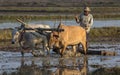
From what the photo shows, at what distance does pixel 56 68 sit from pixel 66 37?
2.80 m

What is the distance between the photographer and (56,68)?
14.9 metres

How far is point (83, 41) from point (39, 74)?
502 cm

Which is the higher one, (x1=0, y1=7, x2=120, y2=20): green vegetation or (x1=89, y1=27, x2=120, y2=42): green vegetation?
(x1=89, y1=27, x2=120, y2=42): green vegetation

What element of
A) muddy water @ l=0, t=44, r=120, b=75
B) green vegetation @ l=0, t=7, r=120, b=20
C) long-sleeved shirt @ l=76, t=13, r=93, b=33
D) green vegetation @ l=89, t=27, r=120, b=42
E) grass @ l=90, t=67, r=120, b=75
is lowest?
green vegetation @ l=0, t=7, r=120, b=20

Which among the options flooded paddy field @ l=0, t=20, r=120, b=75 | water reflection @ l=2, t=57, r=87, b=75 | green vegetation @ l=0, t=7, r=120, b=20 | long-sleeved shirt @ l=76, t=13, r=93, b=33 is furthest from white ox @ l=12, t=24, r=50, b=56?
green vegetation @ l=0, t=7, r=120, b=20

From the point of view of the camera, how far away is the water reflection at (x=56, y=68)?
45.4ft

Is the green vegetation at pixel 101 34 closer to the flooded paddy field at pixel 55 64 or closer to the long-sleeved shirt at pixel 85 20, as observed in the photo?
the flooded paddy field at pixel 55 64

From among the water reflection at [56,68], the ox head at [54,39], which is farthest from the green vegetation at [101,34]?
the water reflection at [56,68]

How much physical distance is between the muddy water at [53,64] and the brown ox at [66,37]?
0.53 metres

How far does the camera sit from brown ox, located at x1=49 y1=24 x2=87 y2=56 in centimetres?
1728

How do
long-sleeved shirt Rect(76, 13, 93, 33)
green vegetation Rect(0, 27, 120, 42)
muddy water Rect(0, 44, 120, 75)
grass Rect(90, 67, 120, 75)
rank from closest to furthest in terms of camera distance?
grass Rect(90, 67, 120, 75) → muddy water Rect(0, 44, 120, 75) → long-sleeved shirt Rect(76, 13, 93, 33) → green vegetation Rect(0, 27, 120, 42)

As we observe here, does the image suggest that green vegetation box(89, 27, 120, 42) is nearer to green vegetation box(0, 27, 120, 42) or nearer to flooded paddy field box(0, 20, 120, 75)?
green vegetation box(0, 27, 120, 42)

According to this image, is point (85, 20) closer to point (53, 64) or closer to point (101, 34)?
point (53, 64)

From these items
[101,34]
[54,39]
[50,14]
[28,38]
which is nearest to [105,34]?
[101,34]
